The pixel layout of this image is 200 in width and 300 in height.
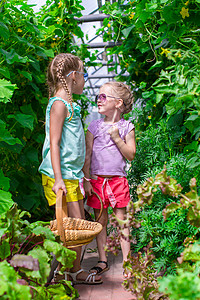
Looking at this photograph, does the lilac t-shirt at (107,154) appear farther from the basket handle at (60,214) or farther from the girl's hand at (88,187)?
the basket handle at (60,214)

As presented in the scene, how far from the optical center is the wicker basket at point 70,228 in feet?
5.14

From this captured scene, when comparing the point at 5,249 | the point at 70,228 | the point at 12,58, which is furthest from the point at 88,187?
the point at 5,249

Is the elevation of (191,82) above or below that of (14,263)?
above

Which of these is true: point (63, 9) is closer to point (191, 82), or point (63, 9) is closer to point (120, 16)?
point (120, 16)

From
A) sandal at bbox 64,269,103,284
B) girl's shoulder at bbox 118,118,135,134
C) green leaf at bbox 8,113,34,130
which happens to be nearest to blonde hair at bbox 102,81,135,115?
girl's shoulder at bbox 118,118,135,134

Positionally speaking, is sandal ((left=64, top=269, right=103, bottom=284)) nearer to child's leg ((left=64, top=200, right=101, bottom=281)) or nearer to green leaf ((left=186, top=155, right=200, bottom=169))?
child's leg ((left=64, top=200, right=101, bottom=281))

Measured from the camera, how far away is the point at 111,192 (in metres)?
2.24

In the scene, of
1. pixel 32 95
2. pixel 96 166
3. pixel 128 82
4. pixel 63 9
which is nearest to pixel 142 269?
pixel 96 166

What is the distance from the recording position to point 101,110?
2.32 meters

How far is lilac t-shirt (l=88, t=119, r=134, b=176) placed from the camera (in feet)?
7.42

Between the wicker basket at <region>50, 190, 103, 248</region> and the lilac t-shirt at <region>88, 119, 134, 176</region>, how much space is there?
548mm

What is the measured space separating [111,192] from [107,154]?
0.83ft

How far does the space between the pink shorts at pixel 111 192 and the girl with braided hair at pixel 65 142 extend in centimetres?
21

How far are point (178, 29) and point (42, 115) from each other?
1552mm
